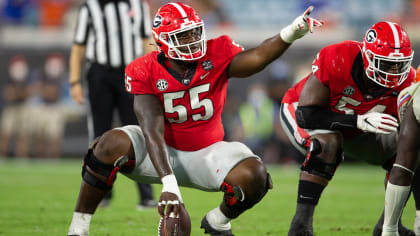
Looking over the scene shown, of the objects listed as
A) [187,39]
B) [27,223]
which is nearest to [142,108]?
[187,39]

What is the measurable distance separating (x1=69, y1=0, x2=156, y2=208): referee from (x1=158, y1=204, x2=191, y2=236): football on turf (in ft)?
7.05

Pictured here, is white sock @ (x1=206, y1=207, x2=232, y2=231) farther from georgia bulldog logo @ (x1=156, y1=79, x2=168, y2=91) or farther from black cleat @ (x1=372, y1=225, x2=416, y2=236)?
black cleat @ (x1=372, y1=225, x2=416, y2=236)

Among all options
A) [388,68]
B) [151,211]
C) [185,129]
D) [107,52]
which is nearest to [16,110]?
[107,52]

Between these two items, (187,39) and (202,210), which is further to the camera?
(202,210)

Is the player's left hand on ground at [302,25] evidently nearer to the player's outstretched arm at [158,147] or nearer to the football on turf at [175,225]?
the player's outstretched arm at [158,147]

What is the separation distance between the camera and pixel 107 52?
5.20 m

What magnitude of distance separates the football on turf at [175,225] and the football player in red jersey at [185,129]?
0.18 meters

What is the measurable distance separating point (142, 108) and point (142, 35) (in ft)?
7.10

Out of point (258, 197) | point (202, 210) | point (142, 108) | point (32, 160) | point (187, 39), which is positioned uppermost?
point (187, 39)

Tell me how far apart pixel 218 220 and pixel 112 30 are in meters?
2.45

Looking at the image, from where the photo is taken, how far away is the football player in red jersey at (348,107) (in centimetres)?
333

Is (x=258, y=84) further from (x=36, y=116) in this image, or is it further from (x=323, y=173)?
Answer: (x=323, y=173)

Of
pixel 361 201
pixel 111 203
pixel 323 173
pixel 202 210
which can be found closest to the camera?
pixel 323 173

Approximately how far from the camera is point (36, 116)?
11680 millimetres
